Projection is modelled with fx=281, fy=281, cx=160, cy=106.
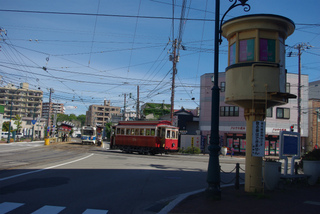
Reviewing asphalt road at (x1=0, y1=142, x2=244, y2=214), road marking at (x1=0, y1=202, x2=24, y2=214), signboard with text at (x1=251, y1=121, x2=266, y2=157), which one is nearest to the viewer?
road marking at (x1=0, y1=202, x2=24, y2=214)

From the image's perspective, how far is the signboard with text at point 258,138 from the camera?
8.36m

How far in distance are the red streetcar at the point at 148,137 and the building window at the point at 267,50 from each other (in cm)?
1928

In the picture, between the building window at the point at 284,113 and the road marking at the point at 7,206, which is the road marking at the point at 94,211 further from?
the building window at the point at 284,113

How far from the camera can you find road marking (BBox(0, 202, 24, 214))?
6.73 m

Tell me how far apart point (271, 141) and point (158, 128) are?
19209 mm

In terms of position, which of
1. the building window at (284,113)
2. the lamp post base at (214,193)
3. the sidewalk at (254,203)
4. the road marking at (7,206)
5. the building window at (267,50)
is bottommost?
the road marking at (7,206)

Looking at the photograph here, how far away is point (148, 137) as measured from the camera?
28297 millimetres

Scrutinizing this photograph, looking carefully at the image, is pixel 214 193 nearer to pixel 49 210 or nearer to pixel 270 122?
pixel 49 210

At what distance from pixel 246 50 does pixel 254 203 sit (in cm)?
474

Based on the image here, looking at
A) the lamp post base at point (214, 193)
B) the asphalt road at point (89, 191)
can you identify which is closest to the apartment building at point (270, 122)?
the asphalt road at point (89, 191)

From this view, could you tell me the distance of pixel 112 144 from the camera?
33125mm

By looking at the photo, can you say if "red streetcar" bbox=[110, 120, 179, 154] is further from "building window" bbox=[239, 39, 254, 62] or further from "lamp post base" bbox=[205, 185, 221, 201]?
"lamp post base" bbox=[205, 185, 221, 201]

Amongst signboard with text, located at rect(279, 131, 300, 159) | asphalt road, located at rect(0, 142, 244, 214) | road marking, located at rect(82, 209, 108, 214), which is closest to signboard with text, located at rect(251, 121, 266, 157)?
signboard with text, located at rect(279, 131, 300, 159)

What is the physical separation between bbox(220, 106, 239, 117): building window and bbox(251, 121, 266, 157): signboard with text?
30.5 m
